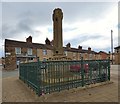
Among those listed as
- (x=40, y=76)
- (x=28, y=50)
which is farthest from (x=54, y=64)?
(x=28, y=50)

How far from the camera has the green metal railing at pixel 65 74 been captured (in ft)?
19.8

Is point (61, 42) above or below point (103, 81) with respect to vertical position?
above

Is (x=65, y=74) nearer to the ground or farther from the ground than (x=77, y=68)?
nearer to the ground

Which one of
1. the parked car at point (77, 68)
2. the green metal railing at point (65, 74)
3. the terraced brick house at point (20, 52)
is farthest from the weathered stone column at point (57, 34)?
the terraced brick house at point (20, 52)

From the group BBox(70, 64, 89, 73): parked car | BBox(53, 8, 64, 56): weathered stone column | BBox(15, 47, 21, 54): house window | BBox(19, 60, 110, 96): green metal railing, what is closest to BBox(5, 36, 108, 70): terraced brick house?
BBox(15, 47, 21, 54): house window

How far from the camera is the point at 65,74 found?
692 cm

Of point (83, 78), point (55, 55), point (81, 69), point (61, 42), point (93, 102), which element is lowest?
point (93, 102)

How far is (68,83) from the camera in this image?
6.63 m

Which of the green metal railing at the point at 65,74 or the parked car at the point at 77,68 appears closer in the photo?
the green metal railing at the point at 65,74

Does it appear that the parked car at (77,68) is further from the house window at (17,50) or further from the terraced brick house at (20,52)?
the house window at (17,50)

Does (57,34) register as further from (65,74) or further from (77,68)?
(65,74)

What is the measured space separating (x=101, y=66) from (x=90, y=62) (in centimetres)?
106

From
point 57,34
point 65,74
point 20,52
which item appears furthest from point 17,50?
point 65,74

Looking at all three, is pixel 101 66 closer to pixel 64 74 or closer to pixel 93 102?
pixel 64 74
